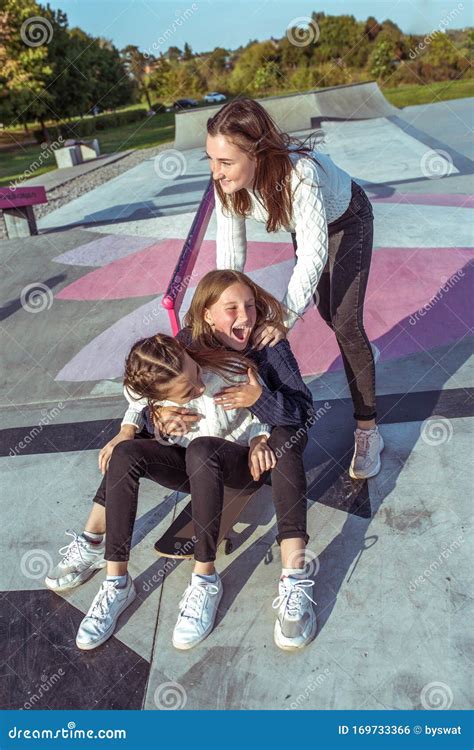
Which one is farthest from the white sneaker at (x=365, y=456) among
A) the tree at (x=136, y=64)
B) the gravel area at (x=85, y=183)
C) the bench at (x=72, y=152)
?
the tree at (x=136, y=64)

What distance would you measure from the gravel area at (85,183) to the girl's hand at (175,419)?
326 inches

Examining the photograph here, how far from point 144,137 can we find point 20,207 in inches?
809

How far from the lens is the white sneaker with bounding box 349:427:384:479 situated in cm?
298

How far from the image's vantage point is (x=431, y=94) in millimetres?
21047

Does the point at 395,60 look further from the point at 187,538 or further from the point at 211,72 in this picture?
the point at 187,538

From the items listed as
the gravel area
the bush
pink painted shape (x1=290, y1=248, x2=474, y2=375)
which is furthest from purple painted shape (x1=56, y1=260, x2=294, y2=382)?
the bush

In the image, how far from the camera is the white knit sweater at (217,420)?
2.51 m

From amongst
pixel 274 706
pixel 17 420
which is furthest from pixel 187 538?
pixel 17 420

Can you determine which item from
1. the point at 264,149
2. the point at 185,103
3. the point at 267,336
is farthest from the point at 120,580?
the point at 185,103

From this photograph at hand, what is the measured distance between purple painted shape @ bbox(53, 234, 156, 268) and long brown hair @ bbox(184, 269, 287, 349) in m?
4.47

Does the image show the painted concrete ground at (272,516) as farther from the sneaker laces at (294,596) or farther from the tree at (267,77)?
the tree at (267,77)

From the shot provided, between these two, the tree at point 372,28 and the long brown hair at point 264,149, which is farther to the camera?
the tree at point 372,28

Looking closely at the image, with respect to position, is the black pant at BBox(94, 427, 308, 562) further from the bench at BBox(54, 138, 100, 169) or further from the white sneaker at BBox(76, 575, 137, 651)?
the bench at BBox(54, 138, 100, 169)

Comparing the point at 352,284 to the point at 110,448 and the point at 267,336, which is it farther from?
the point at 110,448
